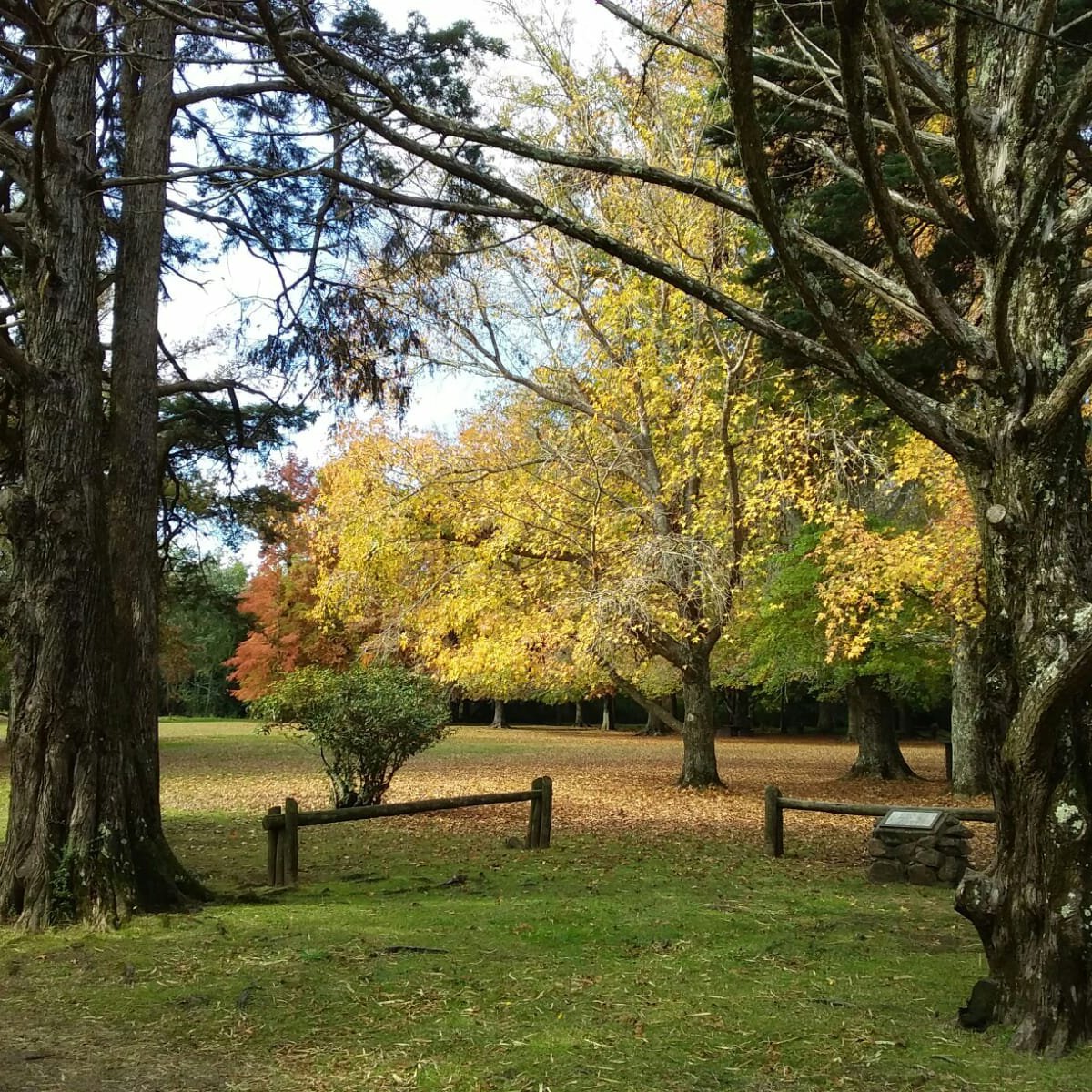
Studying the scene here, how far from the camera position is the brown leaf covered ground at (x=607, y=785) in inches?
531

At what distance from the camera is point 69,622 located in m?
6.84

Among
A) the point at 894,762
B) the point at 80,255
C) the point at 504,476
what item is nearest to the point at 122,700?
the point at 80,255

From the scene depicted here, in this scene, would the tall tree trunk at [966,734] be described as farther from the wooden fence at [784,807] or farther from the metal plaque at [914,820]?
Answer: the metal plaque at [914,820]

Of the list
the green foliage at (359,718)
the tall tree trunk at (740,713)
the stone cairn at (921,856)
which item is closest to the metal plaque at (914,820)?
the stone cairn at (921,856)

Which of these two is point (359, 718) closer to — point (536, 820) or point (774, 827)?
point (536, 820)

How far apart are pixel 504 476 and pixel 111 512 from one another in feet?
34.0

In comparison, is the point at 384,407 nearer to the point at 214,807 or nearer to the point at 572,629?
the point at 572,629

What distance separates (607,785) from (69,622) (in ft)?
44.5

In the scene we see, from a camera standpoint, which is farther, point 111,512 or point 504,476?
point 504,476

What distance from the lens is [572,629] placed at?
15477 mm

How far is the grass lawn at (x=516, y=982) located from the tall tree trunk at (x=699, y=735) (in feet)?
20.2

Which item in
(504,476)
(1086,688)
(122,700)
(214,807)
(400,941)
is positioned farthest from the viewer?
(504,476)

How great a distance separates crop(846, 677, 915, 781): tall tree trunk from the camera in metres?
20.9

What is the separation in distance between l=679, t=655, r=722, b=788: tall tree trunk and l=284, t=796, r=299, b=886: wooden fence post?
9967mm
